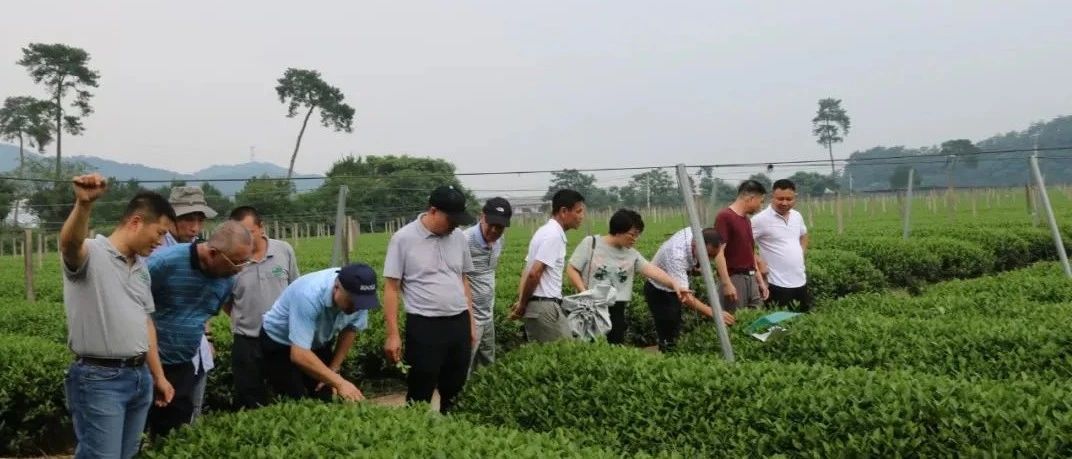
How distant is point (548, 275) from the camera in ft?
19.2

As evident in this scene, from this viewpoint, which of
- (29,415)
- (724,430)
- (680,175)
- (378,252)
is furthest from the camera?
(378,252)

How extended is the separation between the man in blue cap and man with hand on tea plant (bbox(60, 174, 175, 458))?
77 centimetres

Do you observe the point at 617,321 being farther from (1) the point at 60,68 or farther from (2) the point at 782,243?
(1) the point at 60,68

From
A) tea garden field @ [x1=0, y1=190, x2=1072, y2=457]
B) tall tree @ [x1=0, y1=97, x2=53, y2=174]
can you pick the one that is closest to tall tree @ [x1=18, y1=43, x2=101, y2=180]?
tall tree @ [x1=0, y1=97, x2=53, y2=174]

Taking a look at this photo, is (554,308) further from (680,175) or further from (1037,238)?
(1037,238)

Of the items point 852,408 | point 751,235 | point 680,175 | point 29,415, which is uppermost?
point 680,175

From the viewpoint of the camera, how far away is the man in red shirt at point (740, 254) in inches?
279

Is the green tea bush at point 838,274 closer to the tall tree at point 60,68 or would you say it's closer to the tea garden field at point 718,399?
the tea garden field at point 718,399

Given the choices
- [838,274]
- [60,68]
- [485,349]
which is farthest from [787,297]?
[60,68]

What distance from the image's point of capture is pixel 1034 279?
359 inches

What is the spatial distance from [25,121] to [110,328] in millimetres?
53187

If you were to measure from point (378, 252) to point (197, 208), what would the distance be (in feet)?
29.7

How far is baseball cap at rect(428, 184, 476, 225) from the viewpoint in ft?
15.9

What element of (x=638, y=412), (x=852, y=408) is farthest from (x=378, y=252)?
(x=852, y=408)
